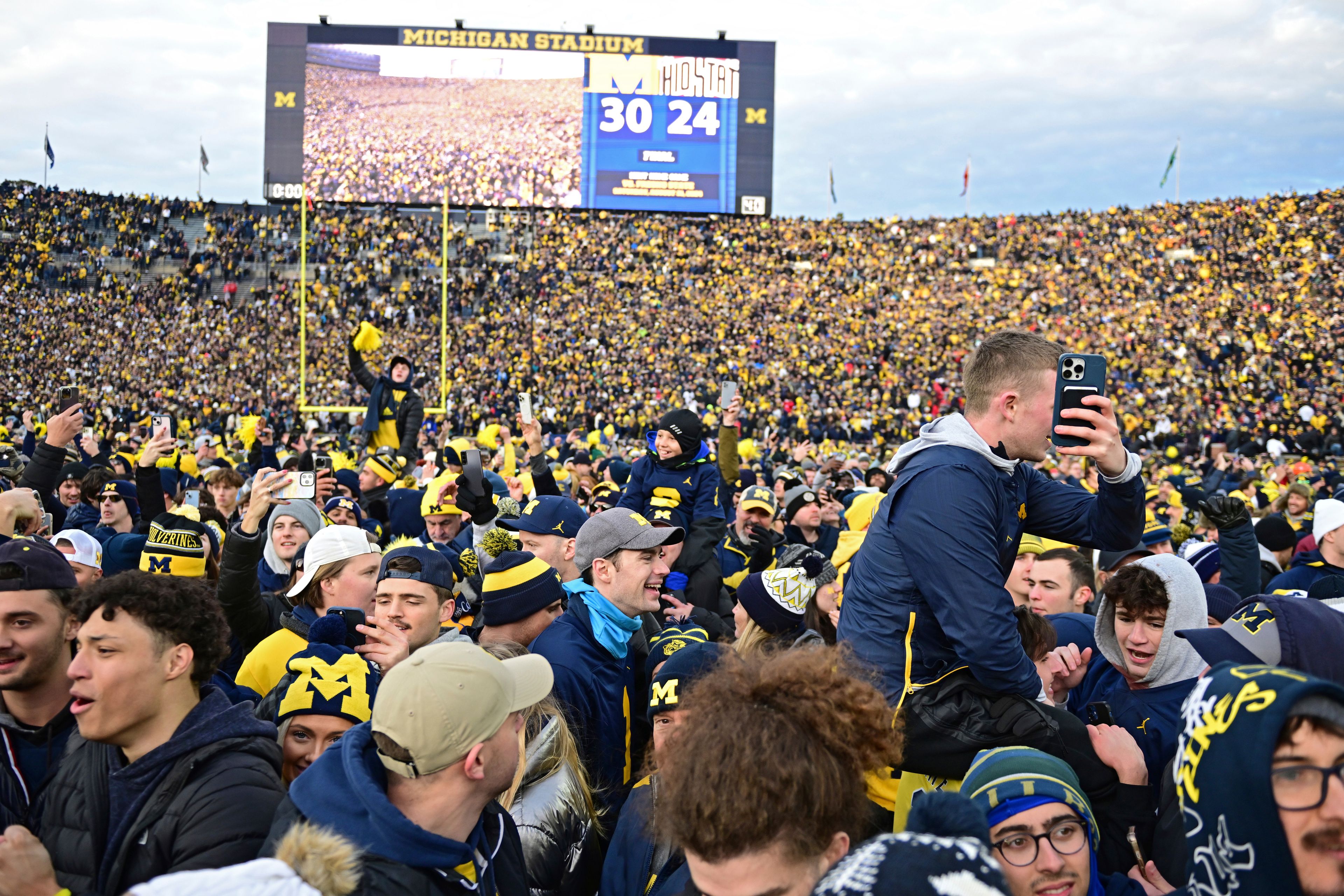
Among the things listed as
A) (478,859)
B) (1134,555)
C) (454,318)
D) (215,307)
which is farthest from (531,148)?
(478,859)

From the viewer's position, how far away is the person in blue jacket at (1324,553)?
5.29 m

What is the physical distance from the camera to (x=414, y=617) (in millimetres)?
3807

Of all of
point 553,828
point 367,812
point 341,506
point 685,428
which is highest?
point 685,428

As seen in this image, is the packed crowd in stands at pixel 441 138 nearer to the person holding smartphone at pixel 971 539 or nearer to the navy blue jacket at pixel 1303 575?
the navy blue jacket at pixel 1303 575

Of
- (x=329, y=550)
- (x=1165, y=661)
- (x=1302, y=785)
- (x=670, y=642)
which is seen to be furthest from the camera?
(x=329, y=550)

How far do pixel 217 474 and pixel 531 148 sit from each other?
3011cm

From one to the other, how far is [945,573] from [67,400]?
5.37 m

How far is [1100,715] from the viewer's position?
2.96 meters

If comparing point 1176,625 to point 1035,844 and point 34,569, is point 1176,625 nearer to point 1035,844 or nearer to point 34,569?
point 1035,844

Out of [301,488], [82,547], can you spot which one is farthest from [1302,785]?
[301,488]

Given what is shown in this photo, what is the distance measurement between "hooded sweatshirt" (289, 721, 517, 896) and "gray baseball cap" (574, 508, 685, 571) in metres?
1.68

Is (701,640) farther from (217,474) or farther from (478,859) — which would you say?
(217,474)

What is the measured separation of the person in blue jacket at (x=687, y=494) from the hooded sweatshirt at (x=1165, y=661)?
3151 millimetres

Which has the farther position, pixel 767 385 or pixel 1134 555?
pixel 767 385
